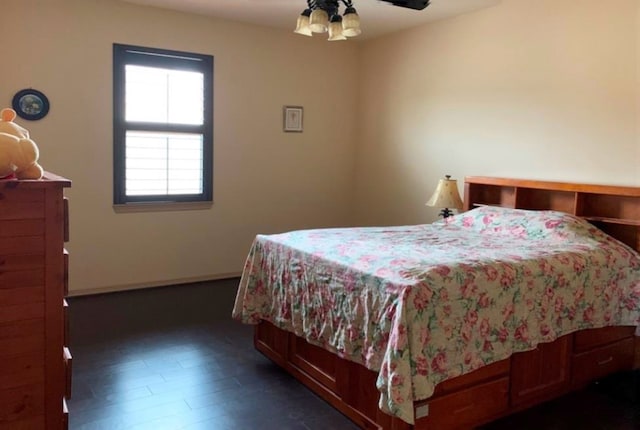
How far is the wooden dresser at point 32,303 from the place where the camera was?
1.66 m

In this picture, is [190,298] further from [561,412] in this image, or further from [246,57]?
[561,412]

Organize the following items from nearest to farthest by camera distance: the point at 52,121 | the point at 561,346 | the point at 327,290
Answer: the point at 327,290, the point at 561,346, the point at 52,121

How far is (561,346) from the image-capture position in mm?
2721

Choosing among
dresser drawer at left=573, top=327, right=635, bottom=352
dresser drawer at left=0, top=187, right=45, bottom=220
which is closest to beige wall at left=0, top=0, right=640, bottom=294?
dresser drawer at left=573, top=327, right=635, bottom=352

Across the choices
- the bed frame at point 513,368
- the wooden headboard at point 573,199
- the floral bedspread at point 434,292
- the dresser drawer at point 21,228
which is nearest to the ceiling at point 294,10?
the wooden headboard at point 573,199

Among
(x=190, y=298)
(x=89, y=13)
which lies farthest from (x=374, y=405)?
(x=89, y=13)

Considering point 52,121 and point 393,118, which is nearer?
point 52,121

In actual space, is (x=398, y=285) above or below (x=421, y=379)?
above

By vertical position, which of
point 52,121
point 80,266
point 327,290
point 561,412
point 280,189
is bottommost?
point 561,412

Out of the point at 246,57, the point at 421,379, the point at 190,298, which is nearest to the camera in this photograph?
the point at 421,379

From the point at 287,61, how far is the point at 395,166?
153 centimetres

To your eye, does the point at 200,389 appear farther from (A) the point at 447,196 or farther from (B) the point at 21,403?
(A) the point at 447,196

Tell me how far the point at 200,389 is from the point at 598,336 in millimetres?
2236

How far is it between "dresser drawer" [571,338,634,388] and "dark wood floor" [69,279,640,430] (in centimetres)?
6
